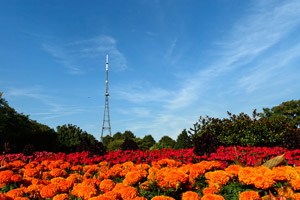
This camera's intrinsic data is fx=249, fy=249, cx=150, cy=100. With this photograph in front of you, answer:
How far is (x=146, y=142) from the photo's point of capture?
20.7m

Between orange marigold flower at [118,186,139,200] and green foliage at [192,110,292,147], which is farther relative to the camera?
green foliage at [192,110,292,147]

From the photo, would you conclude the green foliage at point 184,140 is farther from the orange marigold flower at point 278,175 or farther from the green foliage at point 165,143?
the orange marigold flower at point 278,175

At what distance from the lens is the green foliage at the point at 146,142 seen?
19.6 metres

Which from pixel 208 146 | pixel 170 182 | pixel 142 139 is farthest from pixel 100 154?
pixel 142 139

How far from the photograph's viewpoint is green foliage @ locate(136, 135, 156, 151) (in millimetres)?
19600

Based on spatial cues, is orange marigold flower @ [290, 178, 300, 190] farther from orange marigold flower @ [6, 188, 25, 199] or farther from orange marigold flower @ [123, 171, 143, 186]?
orange marigold flower @ [6, 188, 25, 199]

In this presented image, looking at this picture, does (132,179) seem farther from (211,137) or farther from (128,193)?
(211,137)

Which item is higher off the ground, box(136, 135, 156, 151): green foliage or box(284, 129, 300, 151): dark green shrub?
box(136, 135, 156, 151): green foliage

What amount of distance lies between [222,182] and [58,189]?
6.88 feet

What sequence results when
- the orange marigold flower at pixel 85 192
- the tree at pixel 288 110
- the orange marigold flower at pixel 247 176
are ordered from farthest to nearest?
the tree at pixel 288 110 < the orange marigold flower at pixel 247 176 < the orange marigold flower at pixel 85 192

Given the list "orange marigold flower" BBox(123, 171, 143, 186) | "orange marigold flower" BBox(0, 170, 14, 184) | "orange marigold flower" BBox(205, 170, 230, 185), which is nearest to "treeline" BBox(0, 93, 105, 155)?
"orange marigold flower" BBox(0, 170, 14, 184)

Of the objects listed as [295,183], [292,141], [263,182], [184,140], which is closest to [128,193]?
[263,182]

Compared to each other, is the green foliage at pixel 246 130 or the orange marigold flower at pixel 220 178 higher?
the green foliage at pixel 246 130

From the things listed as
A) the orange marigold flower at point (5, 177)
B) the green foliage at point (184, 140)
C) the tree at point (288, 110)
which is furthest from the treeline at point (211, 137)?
the tree at point (288, 110)
